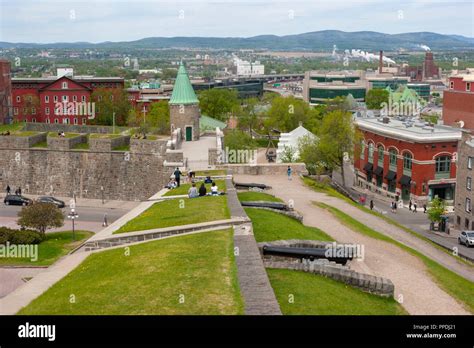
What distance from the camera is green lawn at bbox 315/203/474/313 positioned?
55.2 ft

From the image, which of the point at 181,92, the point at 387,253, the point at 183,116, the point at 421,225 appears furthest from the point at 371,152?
the point at 387,253

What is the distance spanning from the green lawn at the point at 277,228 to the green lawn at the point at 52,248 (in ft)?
28.5

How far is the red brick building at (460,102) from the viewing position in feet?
200

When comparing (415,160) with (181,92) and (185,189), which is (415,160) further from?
(185,189)

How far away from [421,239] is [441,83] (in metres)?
163

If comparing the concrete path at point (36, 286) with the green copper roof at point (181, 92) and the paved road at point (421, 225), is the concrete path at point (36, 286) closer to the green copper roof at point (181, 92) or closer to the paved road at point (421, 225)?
the paved road at point (421, 225)

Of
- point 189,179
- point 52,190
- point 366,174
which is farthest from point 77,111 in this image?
point 189,179

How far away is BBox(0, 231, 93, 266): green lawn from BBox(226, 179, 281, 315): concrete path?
36.4ft

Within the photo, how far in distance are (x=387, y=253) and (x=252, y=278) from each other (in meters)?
8.88

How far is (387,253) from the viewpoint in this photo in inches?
798

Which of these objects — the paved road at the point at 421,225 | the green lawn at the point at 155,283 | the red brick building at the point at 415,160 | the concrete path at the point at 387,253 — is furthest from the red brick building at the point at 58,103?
the green lawn at the point at 155,283

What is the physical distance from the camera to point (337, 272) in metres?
15.0

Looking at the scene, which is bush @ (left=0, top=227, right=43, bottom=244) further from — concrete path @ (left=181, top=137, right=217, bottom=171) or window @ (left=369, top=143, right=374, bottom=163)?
window @ (left=369, top=143, right=374, bottom=163)
